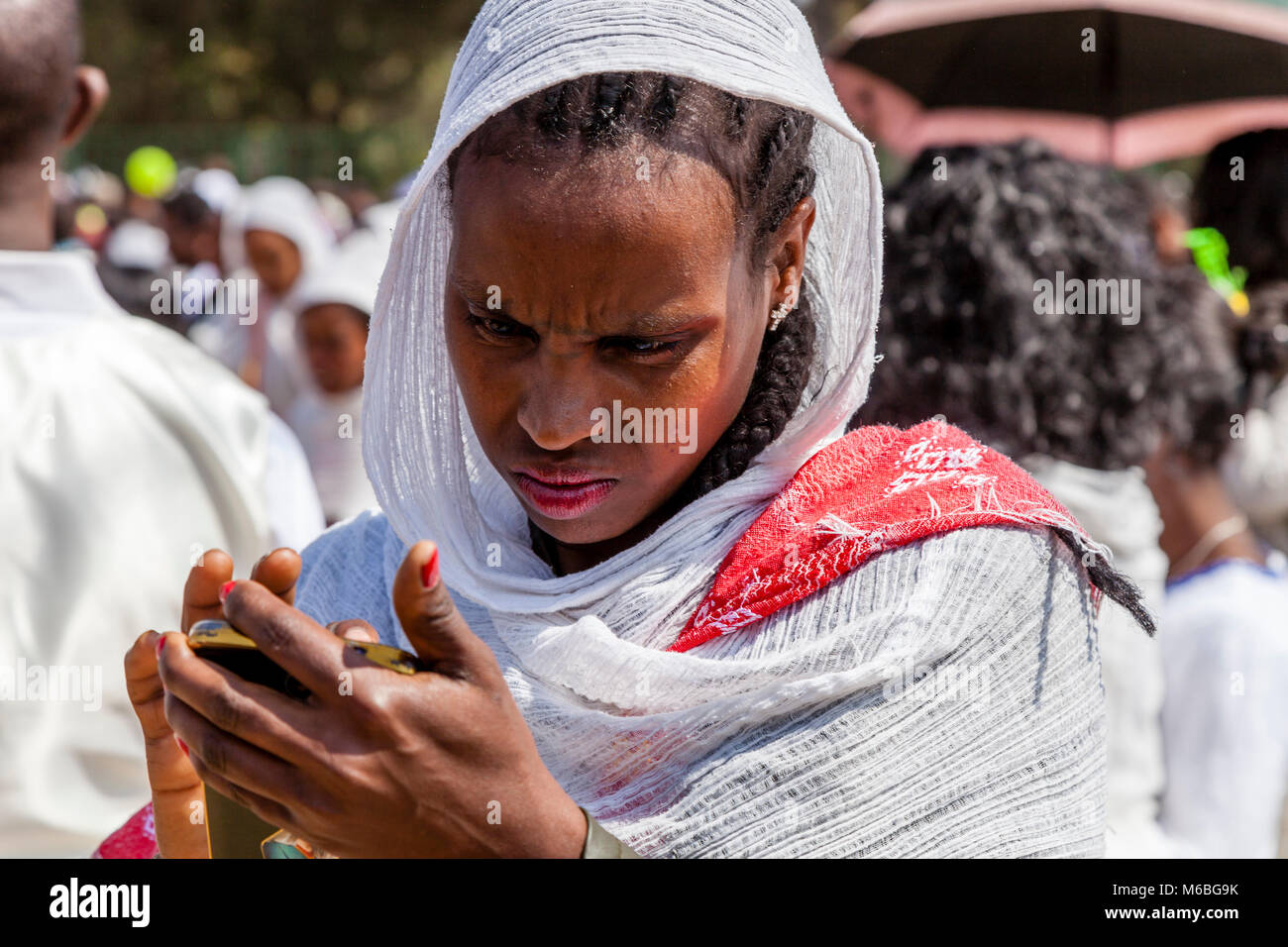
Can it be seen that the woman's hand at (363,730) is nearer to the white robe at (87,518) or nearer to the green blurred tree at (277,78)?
the white robe at (87,518)

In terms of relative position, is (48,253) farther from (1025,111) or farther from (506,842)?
(1025,111)

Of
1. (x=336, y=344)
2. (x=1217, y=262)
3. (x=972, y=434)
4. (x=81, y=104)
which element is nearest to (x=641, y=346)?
(x=972, y=434)

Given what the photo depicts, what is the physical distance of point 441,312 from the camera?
194 cm

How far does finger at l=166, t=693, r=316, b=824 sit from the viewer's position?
1.21 meters

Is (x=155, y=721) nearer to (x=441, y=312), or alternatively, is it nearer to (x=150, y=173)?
(x=441, y=312)

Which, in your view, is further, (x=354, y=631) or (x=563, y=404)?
(x=563, y=404)

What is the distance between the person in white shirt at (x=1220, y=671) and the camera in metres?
3.10

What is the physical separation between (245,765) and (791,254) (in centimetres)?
92

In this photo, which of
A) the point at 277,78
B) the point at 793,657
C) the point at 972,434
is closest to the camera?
the point at 793,657

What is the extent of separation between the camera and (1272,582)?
334cm

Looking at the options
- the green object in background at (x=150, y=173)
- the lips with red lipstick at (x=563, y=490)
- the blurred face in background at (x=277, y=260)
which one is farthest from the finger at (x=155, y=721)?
the green object in background at (x=150, y=173)

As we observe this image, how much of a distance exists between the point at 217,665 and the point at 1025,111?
4.65m

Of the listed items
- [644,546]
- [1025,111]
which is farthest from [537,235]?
[1025,111]

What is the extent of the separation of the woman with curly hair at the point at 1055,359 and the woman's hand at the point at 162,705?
5.62 ft
